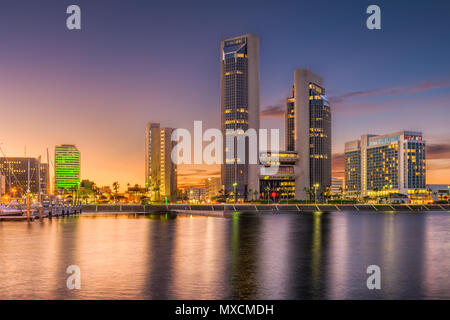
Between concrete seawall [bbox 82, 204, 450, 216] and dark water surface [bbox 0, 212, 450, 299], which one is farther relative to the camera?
concrete seawall [bbox 82, 204, 450, 216]

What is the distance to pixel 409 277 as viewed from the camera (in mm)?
22906

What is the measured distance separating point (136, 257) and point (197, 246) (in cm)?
874

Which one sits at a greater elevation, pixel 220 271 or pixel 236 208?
pixel 220 271

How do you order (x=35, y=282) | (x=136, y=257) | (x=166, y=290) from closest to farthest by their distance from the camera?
(x=166, y=290) → (x=35, y=282) → (x=136, y=257)

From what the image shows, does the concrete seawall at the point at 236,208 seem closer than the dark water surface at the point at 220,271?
No

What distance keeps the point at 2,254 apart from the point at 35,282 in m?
13.3

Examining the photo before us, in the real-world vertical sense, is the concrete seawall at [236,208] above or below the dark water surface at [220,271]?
below

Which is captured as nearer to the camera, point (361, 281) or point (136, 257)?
point (361, 281)

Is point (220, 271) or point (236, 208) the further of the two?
point (236, 208)

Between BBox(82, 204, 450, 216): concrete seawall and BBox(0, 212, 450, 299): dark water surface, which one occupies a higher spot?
BBox(0, 212, 450, 299): dark water surface

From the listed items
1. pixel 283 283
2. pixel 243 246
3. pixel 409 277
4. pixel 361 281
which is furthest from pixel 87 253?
pixel 409 277
